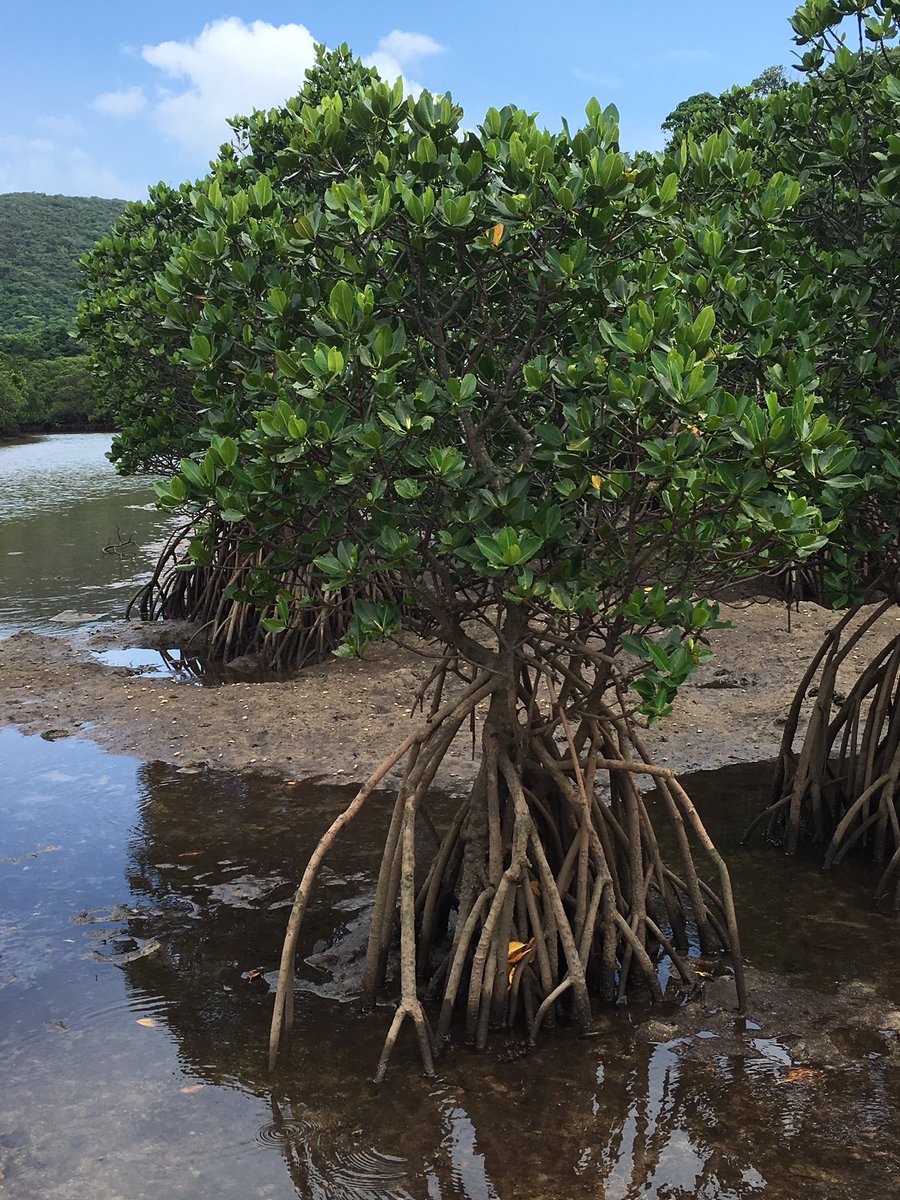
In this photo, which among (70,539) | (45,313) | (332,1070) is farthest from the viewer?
(45,313)

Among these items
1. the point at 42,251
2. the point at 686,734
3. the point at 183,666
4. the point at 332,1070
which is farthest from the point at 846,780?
the point at 42,251

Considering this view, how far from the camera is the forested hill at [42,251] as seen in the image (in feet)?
251

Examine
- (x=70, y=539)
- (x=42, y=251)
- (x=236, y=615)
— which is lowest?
(x=70, y=539)

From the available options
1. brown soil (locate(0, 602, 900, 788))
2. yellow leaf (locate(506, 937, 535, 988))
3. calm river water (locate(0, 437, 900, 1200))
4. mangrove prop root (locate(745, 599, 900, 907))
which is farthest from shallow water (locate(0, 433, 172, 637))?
yellow leaf (locate(506, 937, 535, 988))

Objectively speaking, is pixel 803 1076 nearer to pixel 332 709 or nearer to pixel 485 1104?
pixel 485 1104

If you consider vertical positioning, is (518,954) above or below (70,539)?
above

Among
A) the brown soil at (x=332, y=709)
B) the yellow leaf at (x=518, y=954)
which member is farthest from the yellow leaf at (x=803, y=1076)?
the brown soil at (x=332, y=709)

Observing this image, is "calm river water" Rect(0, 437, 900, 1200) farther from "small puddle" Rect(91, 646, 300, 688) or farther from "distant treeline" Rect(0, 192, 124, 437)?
"distant treeline" Rect(0, 192, 124, 437)

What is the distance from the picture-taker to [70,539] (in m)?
22.9

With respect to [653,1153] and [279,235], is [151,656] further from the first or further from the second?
[653,1153]

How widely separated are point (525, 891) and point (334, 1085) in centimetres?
115

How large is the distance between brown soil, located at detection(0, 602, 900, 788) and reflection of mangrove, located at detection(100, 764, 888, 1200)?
121 inches

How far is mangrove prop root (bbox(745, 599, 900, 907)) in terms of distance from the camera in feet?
22.5

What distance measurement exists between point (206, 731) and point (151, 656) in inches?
155
